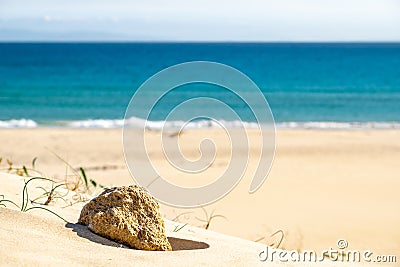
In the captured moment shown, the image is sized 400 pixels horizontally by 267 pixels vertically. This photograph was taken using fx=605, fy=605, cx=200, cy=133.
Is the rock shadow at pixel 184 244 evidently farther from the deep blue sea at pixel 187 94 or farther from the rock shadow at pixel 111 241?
the deep blue sea at pixel 187 94

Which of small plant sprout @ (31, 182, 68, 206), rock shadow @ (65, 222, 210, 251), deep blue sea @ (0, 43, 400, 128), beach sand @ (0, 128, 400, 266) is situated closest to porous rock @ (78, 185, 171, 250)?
rock shadow @ (65, 222, 210, 251)

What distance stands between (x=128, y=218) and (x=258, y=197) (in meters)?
5.89

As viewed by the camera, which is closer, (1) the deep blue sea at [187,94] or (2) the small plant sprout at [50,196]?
(2) the small plant sprout at [50,196]

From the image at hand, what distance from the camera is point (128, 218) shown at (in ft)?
10.9

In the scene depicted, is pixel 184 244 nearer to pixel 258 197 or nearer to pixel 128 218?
pixel 128 218

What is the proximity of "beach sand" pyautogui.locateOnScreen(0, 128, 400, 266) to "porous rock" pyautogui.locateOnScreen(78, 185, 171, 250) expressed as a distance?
0.14 metres

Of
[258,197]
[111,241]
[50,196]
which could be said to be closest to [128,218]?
[111,241]

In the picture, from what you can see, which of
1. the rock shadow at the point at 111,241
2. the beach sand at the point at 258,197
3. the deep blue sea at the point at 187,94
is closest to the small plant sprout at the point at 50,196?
the beach sand at the point at 258,197

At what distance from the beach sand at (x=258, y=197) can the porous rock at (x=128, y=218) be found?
0.14 m

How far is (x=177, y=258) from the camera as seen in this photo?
3.11m

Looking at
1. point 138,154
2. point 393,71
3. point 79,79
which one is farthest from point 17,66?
point 138,154

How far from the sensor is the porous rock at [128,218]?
329 cm

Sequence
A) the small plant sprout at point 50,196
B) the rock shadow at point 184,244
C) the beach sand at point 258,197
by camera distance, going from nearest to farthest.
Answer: the beach sand at point 258,197, the rock shadow at point 184,244, the small plant sprout at point 50,196

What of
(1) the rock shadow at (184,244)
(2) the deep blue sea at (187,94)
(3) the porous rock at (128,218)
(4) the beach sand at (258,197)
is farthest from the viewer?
(2) the deep blue sea at (187,94)
